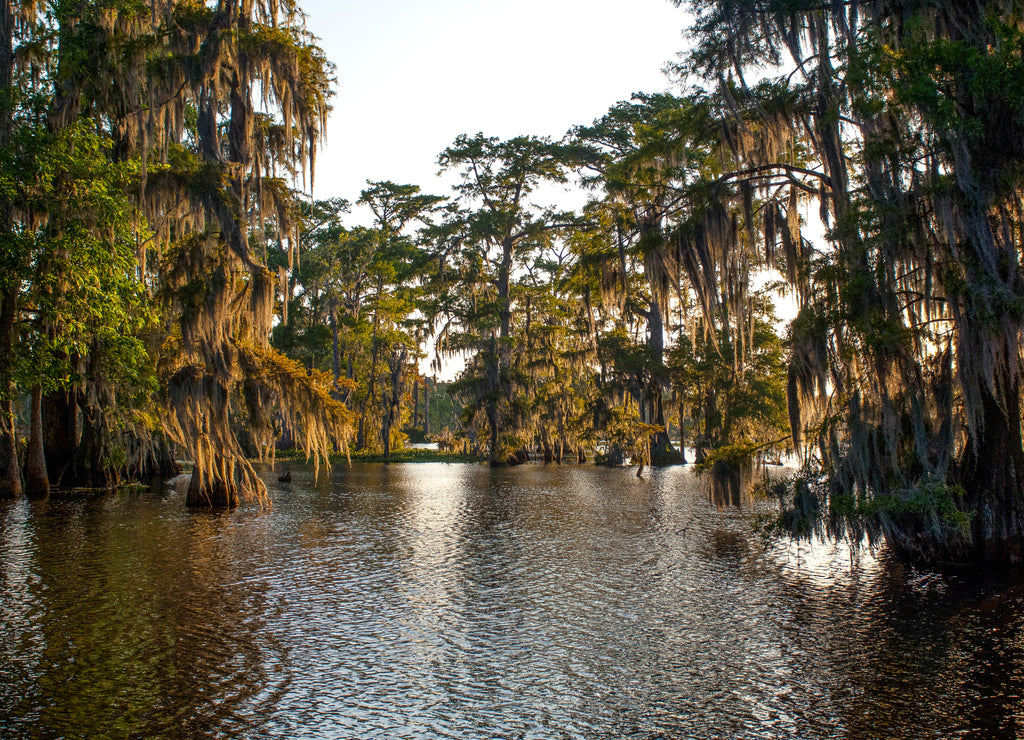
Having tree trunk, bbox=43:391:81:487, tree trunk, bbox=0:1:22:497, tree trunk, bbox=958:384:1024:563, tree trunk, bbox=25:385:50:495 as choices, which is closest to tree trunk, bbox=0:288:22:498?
tree trunk, bbox=0:1:22:497

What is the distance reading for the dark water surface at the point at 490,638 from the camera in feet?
22.0

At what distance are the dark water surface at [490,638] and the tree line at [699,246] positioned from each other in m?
1.87

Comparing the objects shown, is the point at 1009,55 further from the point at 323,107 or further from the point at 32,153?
the point at 32,153

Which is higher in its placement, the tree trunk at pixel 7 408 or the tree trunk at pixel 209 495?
the tree trunk at pixel 7 408

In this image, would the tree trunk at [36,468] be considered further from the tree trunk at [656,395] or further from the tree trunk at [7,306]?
the tree trunk at [656,395]

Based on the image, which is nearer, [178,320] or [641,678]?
[641,678]

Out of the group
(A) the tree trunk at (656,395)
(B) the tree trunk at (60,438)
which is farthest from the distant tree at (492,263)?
(B) the tree trunk at (60,438)

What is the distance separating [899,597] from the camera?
10.4 m

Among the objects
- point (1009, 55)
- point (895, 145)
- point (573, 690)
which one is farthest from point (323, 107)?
point (573, 690)

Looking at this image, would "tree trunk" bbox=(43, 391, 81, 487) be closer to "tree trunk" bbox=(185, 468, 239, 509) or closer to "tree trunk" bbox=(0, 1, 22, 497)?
"tree trunk" bbox=(0, 1, 22, 497)

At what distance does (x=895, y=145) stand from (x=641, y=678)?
8.76m

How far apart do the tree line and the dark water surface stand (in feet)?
6.15

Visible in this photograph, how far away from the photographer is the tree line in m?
11.0

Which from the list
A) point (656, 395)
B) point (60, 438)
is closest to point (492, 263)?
point (656, 395)
